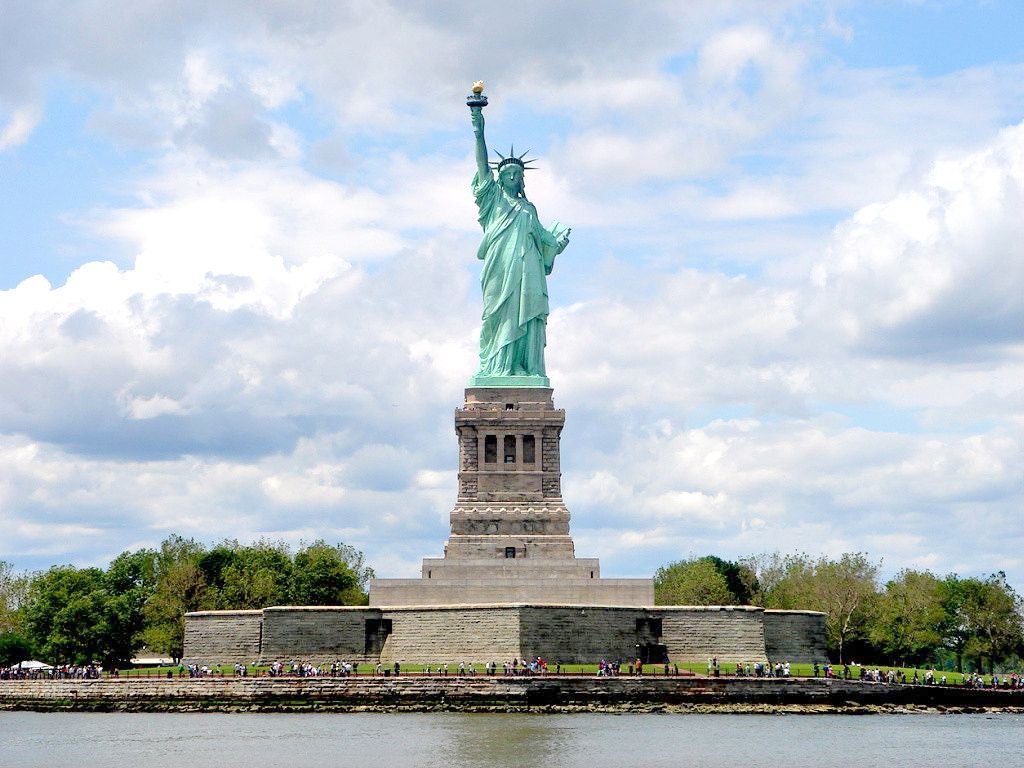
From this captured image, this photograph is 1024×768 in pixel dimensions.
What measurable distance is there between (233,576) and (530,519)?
1891 cm

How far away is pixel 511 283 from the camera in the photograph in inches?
2931

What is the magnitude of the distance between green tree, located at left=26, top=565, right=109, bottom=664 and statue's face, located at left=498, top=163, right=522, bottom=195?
27.9 m

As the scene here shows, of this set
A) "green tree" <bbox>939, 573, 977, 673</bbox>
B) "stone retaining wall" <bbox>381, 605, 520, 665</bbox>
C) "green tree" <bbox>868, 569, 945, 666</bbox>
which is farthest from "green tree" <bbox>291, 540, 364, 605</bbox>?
"green tree" <bbox>939, 573, 977, 673</bbox>

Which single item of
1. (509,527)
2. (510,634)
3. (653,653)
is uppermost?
(509,527)

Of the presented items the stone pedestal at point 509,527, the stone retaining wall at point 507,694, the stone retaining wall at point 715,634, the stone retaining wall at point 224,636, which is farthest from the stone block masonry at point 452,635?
the stone retaining wall at point 715,634

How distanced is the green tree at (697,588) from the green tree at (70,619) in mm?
29098

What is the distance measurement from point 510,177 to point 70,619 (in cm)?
2975

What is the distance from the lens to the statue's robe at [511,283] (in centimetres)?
7425

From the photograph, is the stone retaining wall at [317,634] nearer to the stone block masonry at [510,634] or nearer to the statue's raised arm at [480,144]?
the stone block masonry at [510,634]

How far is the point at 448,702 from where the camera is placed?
57.6m

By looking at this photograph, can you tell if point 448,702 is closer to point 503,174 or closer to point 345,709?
point 345,709

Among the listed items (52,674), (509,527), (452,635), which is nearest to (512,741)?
(452,635)

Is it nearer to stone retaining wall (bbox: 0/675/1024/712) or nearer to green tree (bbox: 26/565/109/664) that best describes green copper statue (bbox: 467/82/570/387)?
stone retaining wall (bbox: 0/675/1024/712)

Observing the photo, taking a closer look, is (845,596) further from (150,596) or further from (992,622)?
(150,596)
